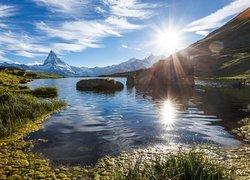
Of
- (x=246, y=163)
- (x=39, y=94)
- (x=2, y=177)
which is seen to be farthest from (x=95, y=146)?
(x=39, y=94)

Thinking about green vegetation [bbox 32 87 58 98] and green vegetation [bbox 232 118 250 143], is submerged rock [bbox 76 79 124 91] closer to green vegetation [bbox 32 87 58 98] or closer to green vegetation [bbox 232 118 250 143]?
green vegetation [bbox 32 87 58 98]

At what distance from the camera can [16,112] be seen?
24984mm

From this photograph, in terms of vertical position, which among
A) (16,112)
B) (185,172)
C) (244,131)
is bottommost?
(244,131)

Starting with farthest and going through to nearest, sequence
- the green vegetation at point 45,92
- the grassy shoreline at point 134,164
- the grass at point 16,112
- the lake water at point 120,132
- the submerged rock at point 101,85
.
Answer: the submerged rock at point 101,85, the green vegetation at point 45,92, the grass at point 16,112, the lake water at point 120,132, the grassy shoreline at point 134,164

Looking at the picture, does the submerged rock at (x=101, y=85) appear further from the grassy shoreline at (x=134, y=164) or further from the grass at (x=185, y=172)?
the grass at (x=185, y=172)

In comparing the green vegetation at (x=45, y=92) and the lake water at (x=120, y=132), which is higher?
the green vegetation at (x=45, y=92)

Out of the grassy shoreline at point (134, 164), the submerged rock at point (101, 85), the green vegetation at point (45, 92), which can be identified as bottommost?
the grassy shoreline at point (134, 164)

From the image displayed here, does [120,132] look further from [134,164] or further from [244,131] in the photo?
[244,131]

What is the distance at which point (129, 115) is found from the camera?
3425cm

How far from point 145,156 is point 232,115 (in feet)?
68.0

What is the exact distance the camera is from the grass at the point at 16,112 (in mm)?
21938

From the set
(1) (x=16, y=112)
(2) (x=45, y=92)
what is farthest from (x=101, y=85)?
(1) (x=16, y=112)

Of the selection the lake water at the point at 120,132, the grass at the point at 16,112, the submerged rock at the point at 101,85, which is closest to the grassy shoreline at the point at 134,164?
the grass at the point at 16,112

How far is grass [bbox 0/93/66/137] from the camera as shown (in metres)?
21.9
